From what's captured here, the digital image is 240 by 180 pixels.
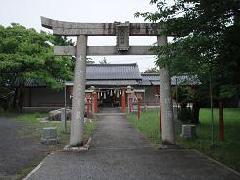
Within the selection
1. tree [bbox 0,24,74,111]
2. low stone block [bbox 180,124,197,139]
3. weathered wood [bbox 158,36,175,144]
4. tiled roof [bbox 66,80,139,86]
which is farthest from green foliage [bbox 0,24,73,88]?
weathered wood [bbox 158,36,175,144]

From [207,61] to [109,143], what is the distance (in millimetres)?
6824

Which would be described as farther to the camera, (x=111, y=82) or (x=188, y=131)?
(x=111, y=82)

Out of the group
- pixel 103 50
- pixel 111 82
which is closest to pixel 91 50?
pixel 103 50

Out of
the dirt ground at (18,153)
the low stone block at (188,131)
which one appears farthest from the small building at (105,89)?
the low stone block at (188,131)

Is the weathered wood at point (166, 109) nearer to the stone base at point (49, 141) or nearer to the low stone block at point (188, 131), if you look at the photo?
the low stone block at point (188, 131)

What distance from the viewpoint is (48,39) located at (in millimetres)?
34812

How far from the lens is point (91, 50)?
1466 centimetres

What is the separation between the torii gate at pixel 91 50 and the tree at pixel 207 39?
338 cm

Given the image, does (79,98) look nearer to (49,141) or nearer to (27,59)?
(49,141)

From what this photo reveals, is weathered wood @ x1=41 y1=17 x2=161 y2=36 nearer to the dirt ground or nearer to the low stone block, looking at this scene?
the dirt ground

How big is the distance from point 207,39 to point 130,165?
3.77 m

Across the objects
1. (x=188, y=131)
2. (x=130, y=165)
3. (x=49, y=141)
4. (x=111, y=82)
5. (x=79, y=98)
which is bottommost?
(x=130, y=165)

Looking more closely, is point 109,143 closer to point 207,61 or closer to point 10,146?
point 10,146

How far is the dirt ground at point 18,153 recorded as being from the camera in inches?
392
